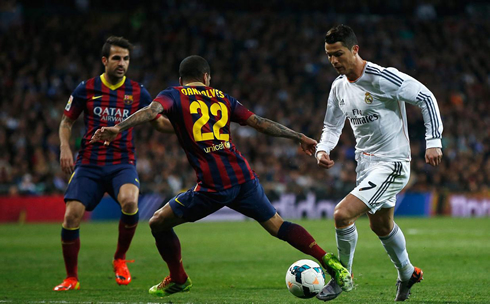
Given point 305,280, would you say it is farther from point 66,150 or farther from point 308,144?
point 66,150

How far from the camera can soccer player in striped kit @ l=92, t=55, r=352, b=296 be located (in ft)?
19.8

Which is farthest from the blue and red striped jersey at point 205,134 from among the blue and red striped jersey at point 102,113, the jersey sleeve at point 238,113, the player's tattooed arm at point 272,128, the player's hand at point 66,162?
the blue and red striped jersey at point 102,113

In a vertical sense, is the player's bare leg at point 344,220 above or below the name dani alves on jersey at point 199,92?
below

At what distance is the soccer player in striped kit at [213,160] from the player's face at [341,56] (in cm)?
73

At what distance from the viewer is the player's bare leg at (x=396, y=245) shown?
21.4 ft

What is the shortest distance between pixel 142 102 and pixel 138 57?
1859 cm

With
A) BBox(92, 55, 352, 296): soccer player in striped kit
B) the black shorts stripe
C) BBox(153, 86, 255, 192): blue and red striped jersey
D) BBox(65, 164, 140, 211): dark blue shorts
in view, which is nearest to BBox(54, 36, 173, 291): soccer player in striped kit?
BBox(65, 164, 140, 211): dark blue shorts

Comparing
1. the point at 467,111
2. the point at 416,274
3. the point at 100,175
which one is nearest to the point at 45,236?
the point at 100,175

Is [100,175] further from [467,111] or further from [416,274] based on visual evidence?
[467,111]

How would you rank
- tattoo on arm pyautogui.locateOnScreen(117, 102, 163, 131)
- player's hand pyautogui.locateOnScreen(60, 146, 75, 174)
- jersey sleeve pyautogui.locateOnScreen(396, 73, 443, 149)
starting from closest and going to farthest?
tattoo on arm pyautogui.locateOnScreen(117, 102, 163, 131), jersey sleeve pyautogui.locateOnScreen(396, 73, 443, 149), player's hand pyautogui.locateOnScreen(60, 146, 75, 174)

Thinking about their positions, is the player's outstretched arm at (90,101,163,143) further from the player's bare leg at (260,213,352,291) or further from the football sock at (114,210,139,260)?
the football sock at (114,210,139,260)

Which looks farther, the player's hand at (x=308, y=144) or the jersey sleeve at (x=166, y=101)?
the player's hand at (x=308, y=144)

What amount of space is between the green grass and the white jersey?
1.42 metres

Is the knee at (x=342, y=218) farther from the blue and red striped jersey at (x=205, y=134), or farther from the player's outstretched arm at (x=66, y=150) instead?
the player's outstretched arm at (x=66, y=150)
